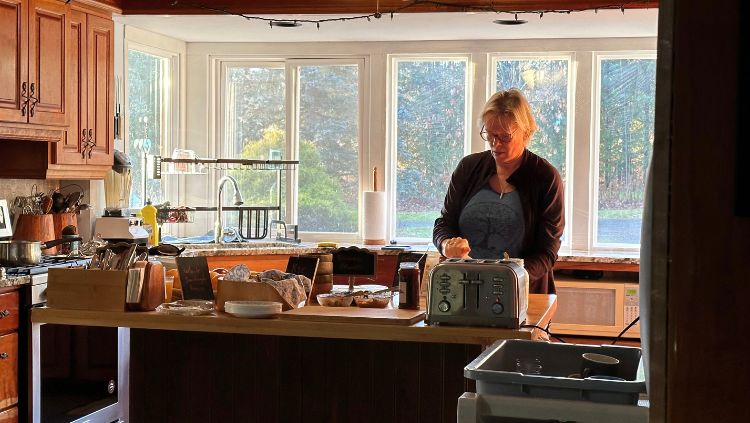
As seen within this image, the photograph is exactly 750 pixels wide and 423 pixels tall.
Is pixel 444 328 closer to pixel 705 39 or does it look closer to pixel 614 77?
pixel 705 39

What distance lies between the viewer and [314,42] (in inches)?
253

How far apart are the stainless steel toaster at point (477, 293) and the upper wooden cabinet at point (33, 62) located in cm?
287

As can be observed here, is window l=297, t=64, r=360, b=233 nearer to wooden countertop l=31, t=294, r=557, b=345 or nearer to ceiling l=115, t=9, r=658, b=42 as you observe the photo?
ceiling l=115, t=9, r=658, b=42

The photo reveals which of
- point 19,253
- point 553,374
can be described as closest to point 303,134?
point 19,253

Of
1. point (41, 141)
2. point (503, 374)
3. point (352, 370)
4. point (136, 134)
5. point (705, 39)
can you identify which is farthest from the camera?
point (136, 134)

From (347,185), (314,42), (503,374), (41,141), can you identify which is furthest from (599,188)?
(503,374)

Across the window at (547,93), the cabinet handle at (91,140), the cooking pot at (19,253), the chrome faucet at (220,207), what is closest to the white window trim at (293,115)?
the chrome faucet at (220,207)

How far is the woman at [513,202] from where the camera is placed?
363 cm

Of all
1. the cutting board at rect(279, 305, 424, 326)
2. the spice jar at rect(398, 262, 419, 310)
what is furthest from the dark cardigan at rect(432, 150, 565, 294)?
the cutting board at rect(279, 305, 424, 326)

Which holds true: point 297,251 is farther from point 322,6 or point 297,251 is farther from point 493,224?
point 493,224

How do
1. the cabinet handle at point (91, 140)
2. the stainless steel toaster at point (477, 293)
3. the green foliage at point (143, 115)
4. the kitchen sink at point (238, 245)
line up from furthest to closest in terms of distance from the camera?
1. the green foliage at point (143, 115)
2. the kitchen sink at point (238, 245)
3. the cabinet handle at point (91, 140)
4. the stainless steel toaster at point (477, 293)

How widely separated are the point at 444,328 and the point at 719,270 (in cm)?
→ 140

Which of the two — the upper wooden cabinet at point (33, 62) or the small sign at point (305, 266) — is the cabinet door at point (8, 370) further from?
the small sign at point (305, 266)

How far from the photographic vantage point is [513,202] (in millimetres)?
3695
